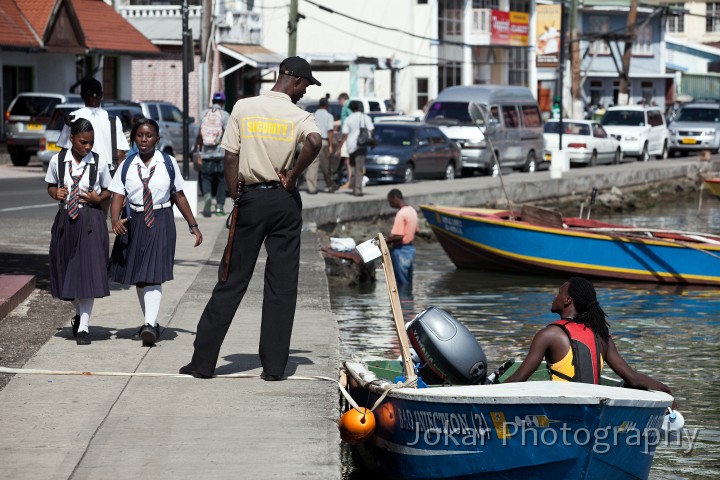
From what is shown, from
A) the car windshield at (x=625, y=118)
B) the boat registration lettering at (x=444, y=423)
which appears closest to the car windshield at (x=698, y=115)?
the car windshield at (x=625, y=118)

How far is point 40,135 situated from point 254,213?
2707cm

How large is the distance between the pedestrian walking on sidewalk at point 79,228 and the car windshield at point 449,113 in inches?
964

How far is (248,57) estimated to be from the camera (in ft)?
158

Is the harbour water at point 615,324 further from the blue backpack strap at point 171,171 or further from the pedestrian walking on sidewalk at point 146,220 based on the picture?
the blue backpack strap at point 171,171

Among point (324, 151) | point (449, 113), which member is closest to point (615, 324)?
point (324, 151)

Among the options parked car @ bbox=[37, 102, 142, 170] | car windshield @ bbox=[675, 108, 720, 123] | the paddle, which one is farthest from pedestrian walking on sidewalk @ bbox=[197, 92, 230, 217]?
car windshield @ bbox=[675, 108, 720, 123]

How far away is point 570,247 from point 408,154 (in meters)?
9.89

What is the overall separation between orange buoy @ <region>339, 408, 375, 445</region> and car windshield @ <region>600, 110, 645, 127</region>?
36.4 m

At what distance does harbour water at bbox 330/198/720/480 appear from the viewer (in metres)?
9.84

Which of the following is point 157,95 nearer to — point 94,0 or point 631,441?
point 94,0

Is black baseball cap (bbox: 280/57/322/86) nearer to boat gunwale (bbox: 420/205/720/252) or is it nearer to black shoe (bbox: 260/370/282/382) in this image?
black shoe (bbox: 260/370/282/382)

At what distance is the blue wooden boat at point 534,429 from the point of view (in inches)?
258

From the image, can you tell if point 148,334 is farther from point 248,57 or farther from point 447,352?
point 248,57

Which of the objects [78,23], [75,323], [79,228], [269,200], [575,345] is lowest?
[75,323]
